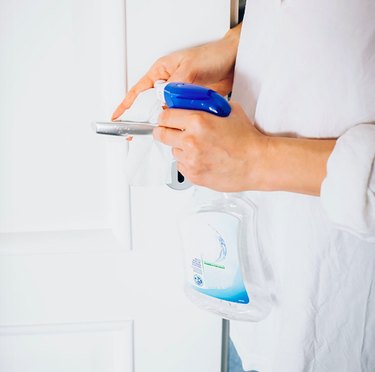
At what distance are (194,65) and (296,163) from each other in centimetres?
21

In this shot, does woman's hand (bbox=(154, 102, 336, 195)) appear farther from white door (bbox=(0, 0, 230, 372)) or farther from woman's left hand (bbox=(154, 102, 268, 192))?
white door (bbox=(0, 0, 230, 372))

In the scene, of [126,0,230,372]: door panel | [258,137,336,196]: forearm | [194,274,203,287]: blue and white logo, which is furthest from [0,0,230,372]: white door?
[258,137,336,196]: forearm

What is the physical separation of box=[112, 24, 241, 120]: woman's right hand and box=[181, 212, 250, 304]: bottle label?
0.17m

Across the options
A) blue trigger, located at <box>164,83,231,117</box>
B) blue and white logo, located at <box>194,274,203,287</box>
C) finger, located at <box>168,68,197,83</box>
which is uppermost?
finger, located at <box>168,68,197,83</box>

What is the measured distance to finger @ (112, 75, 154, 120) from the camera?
0.54 m

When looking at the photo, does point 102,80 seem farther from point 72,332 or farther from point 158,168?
point 72,332

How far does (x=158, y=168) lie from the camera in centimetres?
56

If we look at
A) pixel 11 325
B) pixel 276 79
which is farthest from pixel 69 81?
pixel 11 325

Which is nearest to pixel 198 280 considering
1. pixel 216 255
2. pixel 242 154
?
pixel 216 255

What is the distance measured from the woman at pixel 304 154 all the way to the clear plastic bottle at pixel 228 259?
2 cm

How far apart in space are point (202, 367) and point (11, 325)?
303 millimetres

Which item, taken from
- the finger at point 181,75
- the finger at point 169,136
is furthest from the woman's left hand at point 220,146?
the finger at point 181,75

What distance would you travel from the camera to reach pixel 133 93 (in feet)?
1.80

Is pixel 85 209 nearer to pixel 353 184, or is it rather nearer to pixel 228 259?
pixel 228 259
